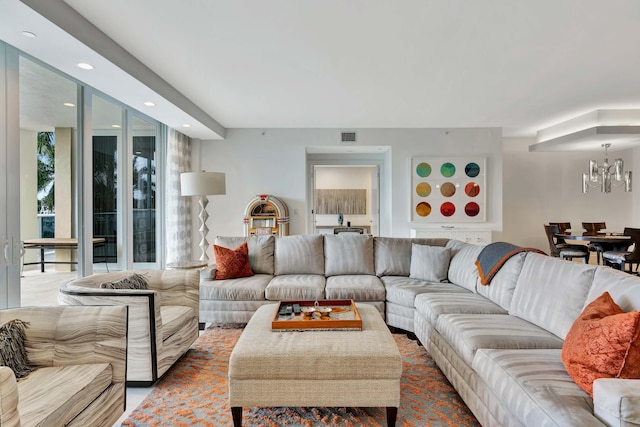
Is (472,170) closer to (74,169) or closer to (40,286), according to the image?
(74,169)

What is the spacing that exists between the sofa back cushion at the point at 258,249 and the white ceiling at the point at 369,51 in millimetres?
1799

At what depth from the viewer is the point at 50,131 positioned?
10.8 feet

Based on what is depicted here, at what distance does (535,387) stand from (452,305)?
121 centimetres

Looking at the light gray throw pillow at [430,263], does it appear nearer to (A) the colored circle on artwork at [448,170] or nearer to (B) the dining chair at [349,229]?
(A) the colored circle on artwork at [448,170]

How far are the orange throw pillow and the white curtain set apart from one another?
5.10 meters

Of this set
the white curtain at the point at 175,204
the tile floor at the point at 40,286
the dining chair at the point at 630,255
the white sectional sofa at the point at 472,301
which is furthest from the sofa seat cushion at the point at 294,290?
the dining chair at the point at 630,255

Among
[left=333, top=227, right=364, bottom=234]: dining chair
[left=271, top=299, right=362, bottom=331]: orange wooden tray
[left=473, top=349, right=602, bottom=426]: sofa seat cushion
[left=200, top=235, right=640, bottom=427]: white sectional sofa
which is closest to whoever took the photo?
[left=473, top=349, right=602, bottom=426]: sofa seat cushion

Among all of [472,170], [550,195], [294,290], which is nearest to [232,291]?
[294,290]

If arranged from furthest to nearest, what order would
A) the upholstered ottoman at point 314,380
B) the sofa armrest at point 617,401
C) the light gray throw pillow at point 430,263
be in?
the light gray throw pillow at point 430,263, the upholstered ottoman at point 314,380, the sofa armrest at point 617,401

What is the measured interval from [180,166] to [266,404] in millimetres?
4760

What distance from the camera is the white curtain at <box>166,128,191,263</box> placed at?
5.58 meters

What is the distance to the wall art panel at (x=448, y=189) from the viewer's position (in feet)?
20.7

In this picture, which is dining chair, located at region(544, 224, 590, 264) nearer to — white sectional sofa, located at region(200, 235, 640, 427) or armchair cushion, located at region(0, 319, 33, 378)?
white sectional sofa, located at region(200, 235, 640, 427)

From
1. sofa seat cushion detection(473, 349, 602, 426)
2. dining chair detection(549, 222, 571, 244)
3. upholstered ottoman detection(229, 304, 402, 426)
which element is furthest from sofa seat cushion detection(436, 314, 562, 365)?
dining chair detection(549, 222, 571, 244)
